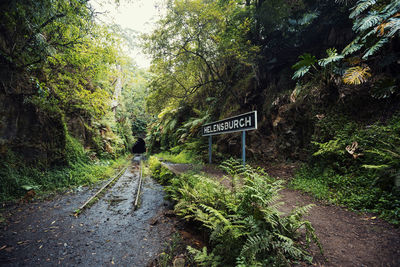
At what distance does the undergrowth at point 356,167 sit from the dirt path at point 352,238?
0.27 metres

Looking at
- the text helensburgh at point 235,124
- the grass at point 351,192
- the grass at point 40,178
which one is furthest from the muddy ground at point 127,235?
the text helensburgh at point 235,124

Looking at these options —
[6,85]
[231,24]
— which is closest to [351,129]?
[231,24]

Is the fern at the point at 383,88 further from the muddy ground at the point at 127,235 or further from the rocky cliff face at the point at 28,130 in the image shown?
the rocky cliff face at the point at 28,130

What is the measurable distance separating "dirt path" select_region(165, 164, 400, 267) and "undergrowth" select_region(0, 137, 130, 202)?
7737 mm

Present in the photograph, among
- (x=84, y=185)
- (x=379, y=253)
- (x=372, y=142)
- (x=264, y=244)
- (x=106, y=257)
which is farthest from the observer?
(x=84, y=185)

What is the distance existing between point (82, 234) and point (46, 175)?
4.52 m

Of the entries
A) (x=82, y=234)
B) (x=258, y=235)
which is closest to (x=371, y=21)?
(x=258, y=235)

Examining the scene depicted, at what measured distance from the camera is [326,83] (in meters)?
5.07

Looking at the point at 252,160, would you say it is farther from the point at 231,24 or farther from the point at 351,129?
the point at 231,24

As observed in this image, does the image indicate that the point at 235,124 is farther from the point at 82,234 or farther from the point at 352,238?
the point at 82,234

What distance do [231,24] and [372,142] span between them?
6.18m

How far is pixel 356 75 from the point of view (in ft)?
13.1

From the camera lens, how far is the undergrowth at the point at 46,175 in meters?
5.26

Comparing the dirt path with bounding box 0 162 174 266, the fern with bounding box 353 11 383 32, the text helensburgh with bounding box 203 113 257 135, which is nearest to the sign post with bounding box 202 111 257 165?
the text helensburgh with bounding box 203 113 257 135
